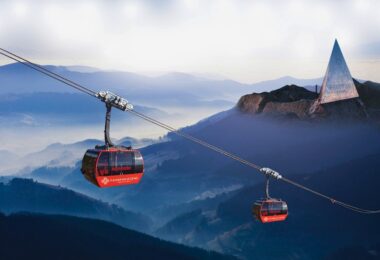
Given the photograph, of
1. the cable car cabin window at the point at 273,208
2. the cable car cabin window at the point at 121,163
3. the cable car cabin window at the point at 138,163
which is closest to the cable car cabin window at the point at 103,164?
the cable car cabin window at the point at 121,163

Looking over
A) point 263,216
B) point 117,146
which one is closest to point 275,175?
point 263,216

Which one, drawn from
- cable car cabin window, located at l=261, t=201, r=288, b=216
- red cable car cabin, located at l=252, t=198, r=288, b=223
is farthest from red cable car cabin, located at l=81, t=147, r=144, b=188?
cable car cabin window, located at l=261, t=201, r=288, b=216

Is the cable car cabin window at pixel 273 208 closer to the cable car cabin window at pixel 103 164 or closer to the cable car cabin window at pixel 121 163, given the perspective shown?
the cable car cabin window at pixel 121 163

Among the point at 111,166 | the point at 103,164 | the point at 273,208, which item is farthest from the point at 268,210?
the point at 103,164

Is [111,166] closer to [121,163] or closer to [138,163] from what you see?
[121,163]

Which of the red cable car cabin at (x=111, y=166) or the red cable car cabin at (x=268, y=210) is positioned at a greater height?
the red cable car cabin at (x=111, y=166)

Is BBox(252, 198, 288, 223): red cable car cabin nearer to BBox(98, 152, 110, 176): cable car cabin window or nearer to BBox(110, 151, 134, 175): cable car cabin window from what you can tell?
BBox(110, 151, 134, 175): cable car cabin window
